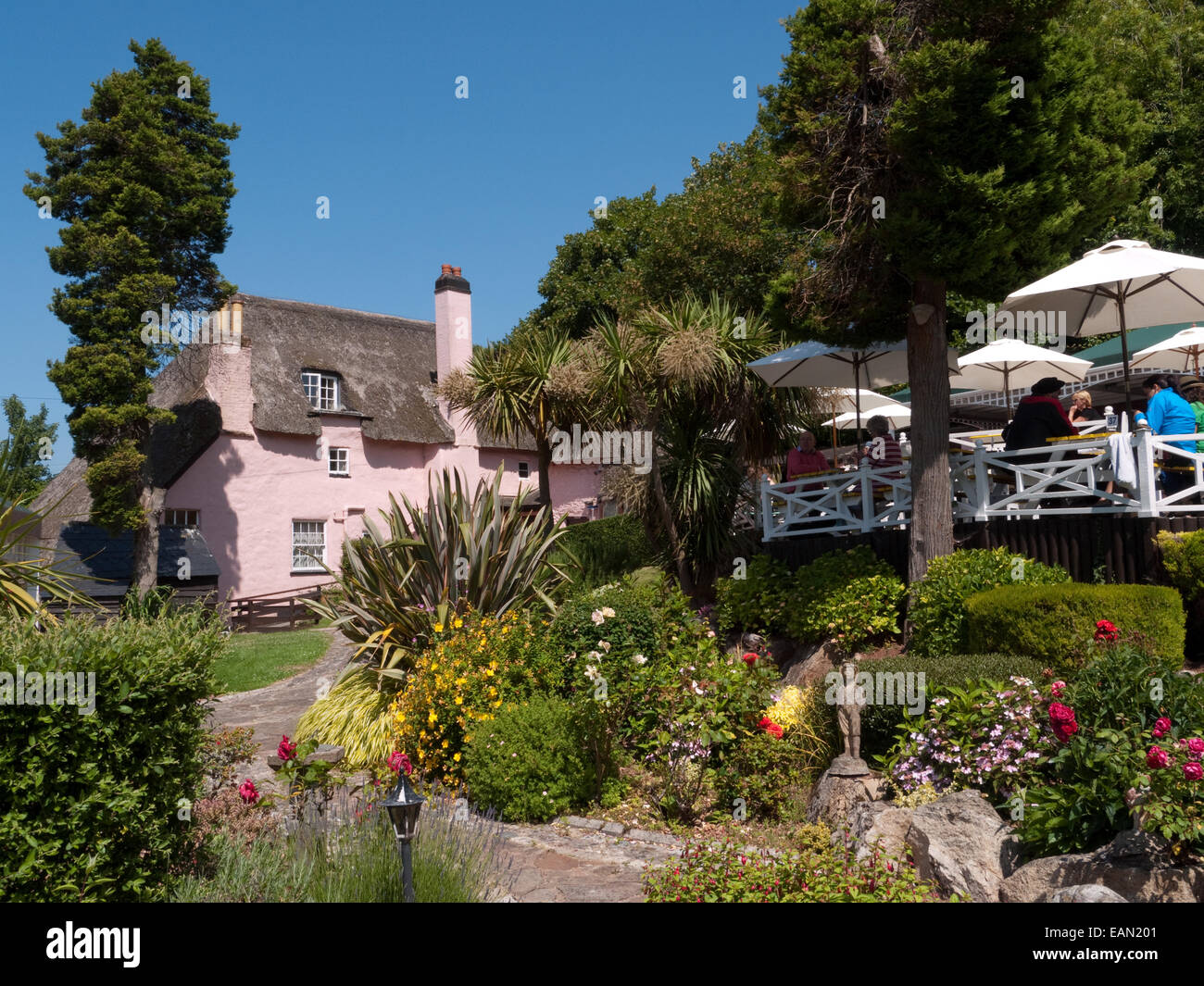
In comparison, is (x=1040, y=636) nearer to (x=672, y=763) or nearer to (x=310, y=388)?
(x=672, y=763)

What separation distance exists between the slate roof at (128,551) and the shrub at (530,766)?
16.9 meters

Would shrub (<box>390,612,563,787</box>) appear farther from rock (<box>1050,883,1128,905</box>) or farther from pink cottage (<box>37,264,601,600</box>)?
pink cottage (<box>37,264,601,600</box>)

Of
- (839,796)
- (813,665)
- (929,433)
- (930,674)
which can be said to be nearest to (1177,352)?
(929,433)

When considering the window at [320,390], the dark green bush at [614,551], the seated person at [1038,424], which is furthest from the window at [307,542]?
the seated person at [1038,424]

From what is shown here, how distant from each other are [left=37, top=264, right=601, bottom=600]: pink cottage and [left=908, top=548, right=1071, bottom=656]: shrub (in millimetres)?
15005

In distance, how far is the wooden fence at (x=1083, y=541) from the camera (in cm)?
778

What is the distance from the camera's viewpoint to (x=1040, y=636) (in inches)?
267

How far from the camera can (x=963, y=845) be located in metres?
5.05

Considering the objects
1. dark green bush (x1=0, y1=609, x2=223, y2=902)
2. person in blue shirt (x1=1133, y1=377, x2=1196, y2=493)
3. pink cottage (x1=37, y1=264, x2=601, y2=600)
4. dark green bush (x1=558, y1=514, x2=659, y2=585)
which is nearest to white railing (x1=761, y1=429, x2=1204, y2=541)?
person in blue shirt (x1=1133, y1=377, x2=1196, y2=493)

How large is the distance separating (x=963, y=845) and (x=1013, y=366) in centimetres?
970

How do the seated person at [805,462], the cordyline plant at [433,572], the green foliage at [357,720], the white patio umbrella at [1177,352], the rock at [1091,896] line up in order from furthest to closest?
the seated person at [805,462] < the white patio umbrella at [1177,352] < the cordyline plant at [433,572] < the green foliage at [357,720] < the rock at [1091,896]

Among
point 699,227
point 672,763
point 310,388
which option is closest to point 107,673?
point 672,763

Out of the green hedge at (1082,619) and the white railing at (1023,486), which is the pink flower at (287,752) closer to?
the green hedge at (1082,619)
